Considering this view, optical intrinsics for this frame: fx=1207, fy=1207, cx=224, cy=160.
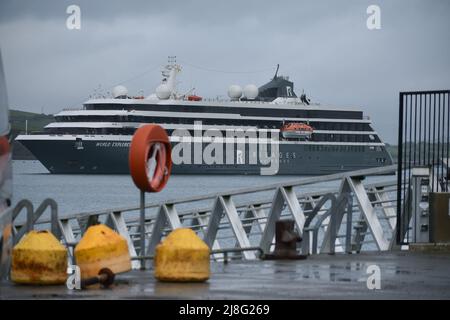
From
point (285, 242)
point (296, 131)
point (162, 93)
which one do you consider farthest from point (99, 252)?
point (162, 93)

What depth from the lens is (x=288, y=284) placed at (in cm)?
1041

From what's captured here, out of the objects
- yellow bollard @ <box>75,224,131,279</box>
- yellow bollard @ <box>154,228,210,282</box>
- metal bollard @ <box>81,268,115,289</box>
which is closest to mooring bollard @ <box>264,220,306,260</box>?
yellow bollard @ <box>154,228,210,282</box>

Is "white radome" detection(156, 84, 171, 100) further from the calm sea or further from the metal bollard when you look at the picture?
the metal bollard

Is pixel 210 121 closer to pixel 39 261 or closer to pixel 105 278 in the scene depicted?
pixel 39 261

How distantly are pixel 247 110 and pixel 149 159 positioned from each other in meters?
105

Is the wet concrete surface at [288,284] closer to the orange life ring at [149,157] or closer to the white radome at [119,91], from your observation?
the orange life ring at [149,157]

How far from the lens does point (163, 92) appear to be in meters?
125

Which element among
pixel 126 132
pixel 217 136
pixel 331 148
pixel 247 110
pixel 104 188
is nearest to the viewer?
pixel 104 188

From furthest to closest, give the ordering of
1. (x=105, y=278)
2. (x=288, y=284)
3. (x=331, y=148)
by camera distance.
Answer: (x=331, y=148), (x=288, y=284), (x=105, y=278)

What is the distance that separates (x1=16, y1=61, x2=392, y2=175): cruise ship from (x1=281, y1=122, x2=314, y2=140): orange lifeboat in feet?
0.31

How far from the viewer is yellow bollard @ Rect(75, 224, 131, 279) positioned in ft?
32.6

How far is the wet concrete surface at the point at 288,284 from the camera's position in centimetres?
930
